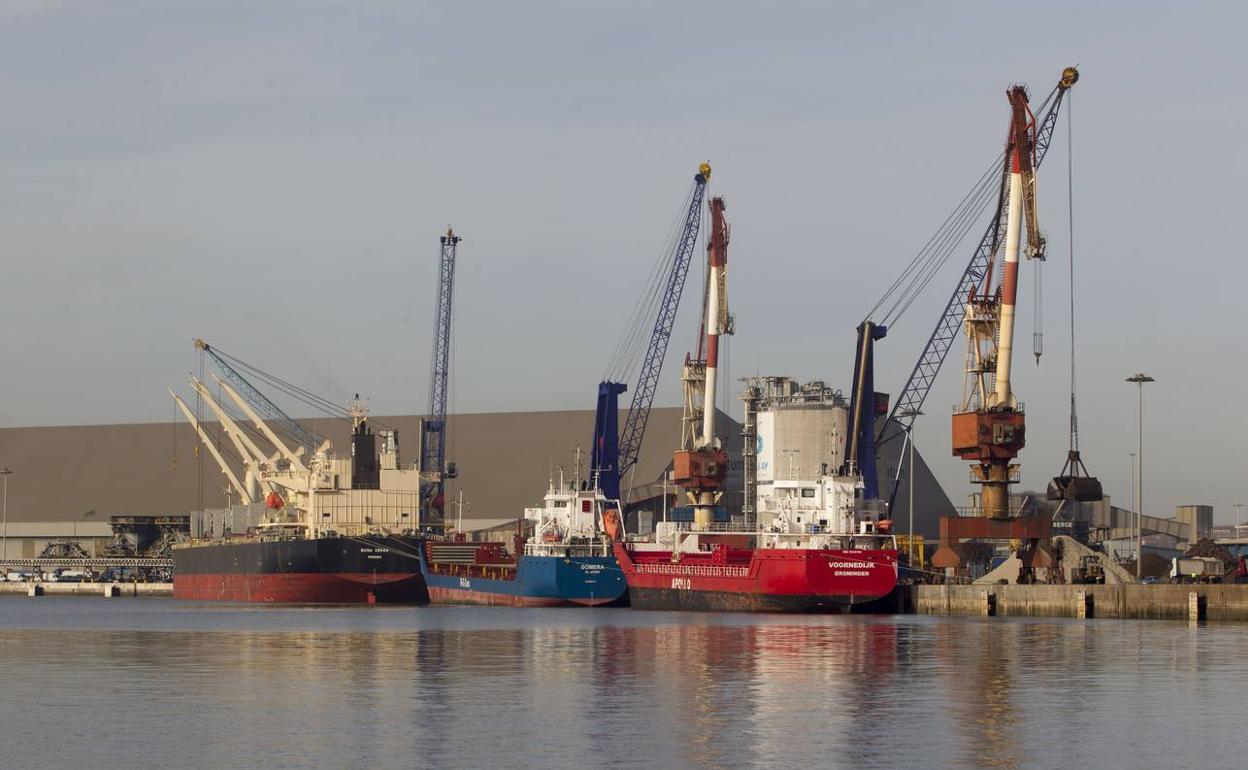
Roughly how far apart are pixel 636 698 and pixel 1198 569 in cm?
7051

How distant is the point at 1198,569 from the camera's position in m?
105

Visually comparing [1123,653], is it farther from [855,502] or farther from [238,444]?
[238,444]

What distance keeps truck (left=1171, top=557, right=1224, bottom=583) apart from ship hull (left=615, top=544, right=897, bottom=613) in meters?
14.4

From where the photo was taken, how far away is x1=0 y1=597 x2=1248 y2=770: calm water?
34000 mm

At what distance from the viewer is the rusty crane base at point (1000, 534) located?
314 feet

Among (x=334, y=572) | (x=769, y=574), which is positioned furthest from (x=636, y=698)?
(x=334, y=572)

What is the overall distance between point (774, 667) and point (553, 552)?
52611 mm

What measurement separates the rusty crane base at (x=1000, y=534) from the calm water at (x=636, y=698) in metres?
23.2

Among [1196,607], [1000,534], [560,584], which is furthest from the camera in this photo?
[560,584]

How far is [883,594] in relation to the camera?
82938mm

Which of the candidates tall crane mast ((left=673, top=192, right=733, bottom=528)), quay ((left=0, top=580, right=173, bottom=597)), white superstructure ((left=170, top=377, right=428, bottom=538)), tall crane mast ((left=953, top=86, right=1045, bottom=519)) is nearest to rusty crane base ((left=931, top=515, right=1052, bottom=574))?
Answer: tall crane mast ((left=953, top=86, right=1045, bottom=519))

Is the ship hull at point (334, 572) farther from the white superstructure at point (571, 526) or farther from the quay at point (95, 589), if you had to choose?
the quay at point (95, 589)

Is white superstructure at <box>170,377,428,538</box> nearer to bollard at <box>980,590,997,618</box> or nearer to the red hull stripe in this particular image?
the red hull stripe

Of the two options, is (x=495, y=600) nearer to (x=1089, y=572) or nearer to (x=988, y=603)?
(x=988, y=603)
